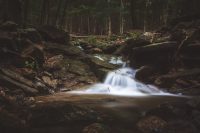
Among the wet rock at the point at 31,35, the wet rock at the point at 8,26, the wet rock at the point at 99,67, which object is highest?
the wet rock at the point at 8,26

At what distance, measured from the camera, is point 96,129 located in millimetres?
9273

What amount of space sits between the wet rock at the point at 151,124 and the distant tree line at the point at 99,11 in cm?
1194

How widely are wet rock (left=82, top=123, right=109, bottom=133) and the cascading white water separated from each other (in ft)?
22.1

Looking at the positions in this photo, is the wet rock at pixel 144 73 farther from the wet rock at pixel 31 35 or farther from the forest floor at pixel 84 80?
the wet rock at pixel 31 35

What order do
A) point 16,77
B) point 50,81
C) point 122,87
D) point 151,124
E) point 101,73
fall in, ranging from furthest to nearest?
1. point 101,73
2. point 122,87
3. point 50,81
4. point 16,77
5. point 151,124

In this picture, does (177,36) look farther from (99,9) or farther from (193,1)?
(99,9)

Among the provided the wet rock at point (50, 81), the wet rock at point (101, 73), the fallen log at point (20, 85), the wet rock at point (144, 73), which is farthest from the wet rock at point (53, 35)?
the fallen log at point (20, 85)

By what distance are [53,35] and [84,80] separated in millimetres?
5635

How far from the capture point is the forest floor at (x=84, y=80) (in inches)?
392

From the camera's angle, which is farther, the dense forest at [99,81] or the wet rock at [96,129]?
the dense forest at [99,81]

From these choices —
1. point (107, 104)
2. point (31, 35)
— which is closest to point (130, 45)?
point (31, 35)

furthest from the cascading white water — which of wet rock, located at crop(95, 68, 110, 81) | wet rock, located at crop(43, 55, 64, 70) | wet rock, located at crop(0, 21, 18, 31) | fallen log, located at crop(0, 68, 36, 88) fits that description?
wet rock, located at crop(0, 21, 18, 31)

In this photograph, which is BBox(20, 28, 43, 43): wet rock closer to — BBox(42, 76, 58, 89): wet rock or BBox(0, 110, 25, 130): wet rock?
BBox(42, 76, 58, 89): wet rock

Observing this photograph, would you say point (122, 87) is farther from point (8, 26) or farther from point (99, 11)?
point (99, 11)
